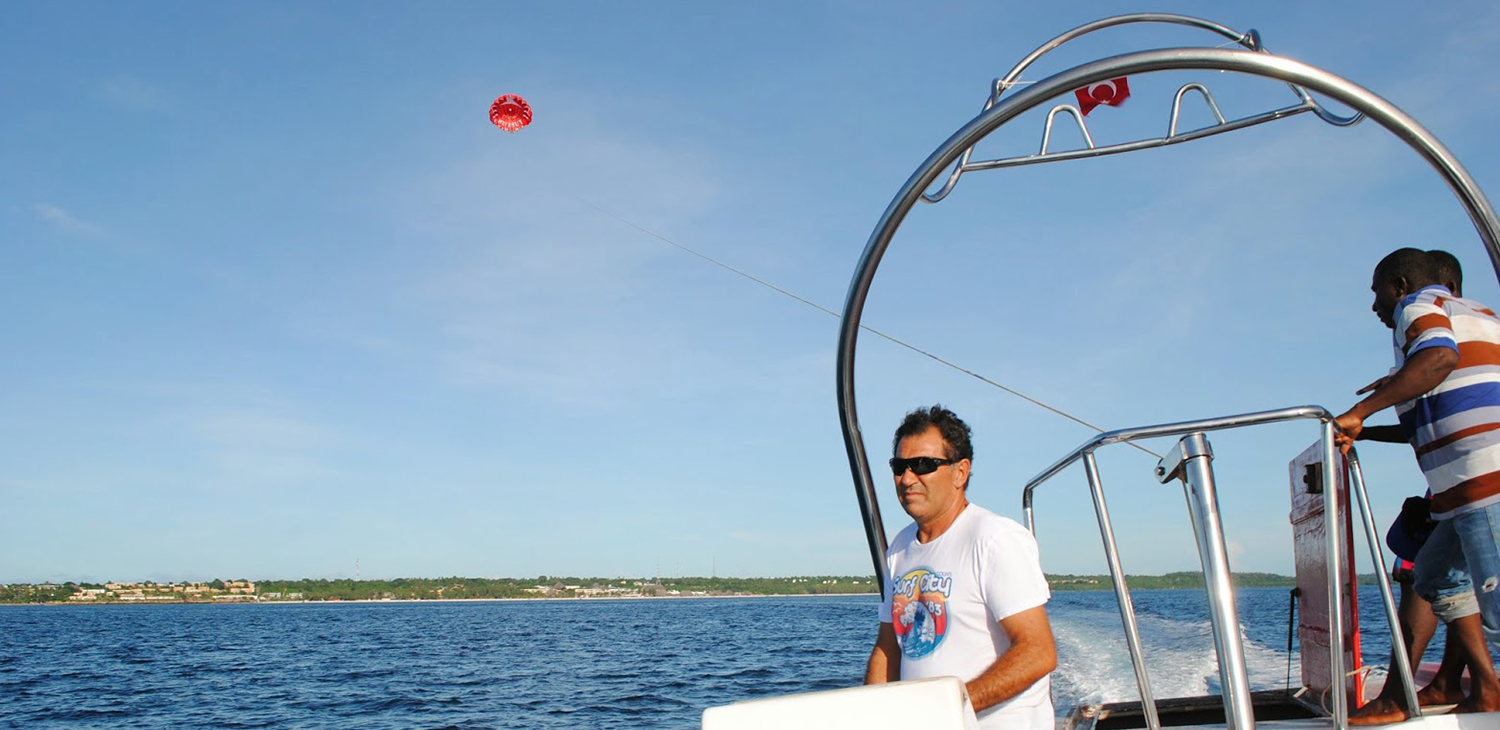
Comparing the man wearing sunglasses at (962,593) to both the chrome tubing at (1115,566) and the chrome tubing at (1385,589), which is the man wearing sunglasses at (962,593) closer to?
the chrome tubing at (1115,566)

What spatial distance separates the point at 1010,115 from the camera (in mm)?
3252

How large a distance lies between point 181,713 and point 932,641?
2562cm

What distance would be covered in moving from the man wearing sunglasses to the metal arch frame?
2.72 ft

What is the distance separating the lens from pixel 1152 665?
13.8 meters

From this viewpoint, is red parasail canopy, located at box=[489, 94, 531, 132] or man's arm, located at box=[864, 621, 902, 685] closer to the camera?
man's arm, located at box=[864, 621, 902, 685]

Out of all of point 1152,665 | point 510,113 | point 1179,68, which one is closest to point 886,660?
point 1179,68

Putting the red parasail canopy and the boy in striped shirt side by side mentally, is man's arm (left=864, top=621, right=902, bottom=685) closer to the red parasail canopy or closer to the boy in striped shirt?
the boy in striped shirt

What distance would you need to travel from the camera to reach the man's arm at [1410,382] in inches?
111

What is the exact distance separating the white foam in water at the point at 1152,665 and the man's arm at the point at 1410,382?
581cm

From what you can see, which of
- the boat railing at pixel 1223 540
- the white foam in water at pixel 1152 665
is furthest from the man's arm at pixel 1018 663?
the white foam in water at pixel 1152 665

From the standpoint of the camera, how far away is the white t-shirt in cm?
252

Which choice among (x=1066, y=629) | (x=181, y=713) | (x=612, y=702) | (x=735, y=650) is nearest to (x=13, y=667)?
(x=181, y=713)

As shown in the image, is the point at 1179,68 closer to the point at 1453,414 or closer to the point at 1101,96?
the point at 1101,96

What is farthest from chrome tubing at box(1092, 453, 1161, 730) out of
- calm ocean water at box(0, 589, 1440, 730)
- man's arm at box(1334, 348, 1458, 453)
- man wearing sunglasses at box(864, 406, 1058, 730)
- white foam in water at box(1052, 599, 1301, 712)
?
white foam in water at box(1052, 599, 1301, 712)
